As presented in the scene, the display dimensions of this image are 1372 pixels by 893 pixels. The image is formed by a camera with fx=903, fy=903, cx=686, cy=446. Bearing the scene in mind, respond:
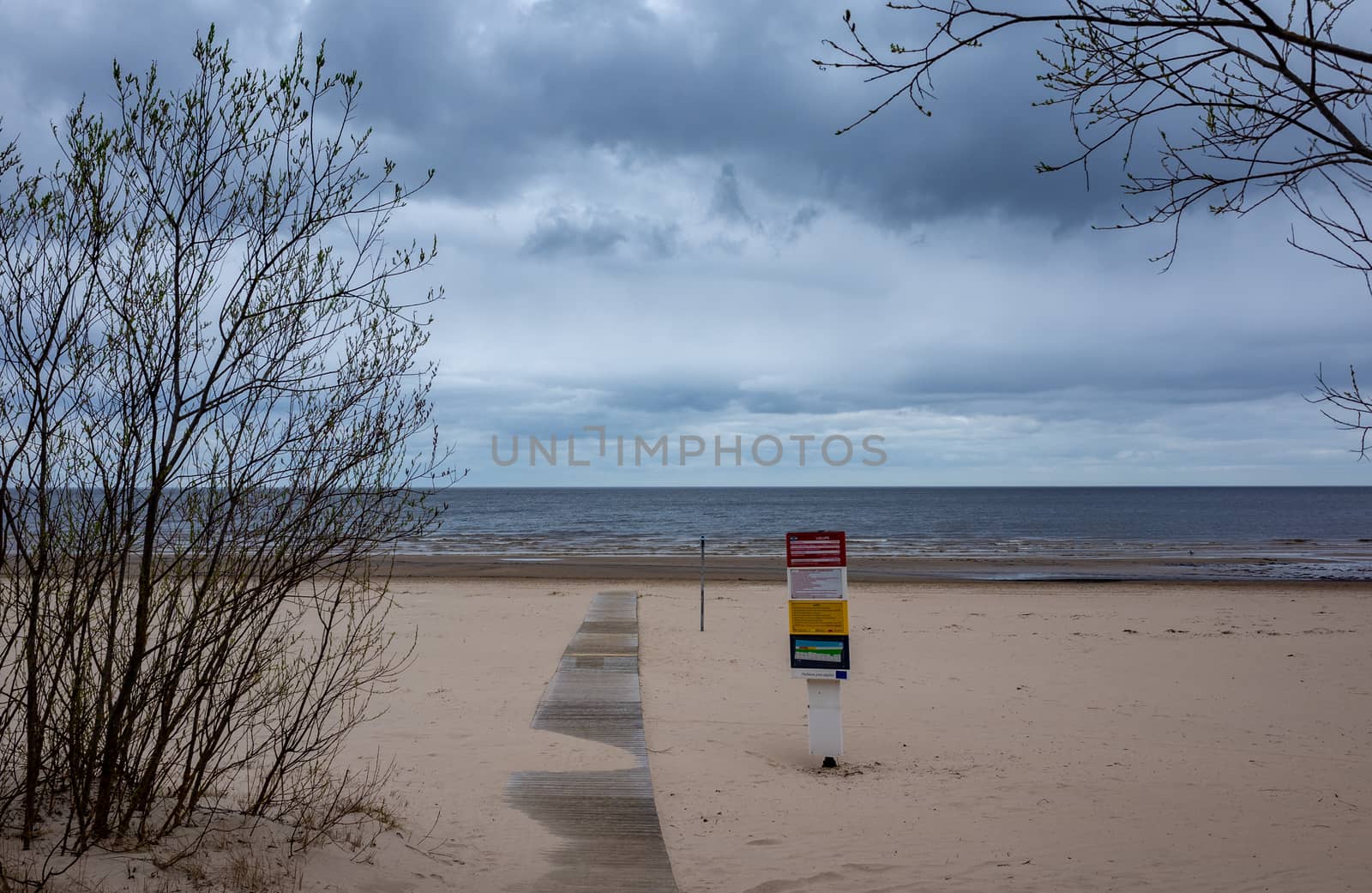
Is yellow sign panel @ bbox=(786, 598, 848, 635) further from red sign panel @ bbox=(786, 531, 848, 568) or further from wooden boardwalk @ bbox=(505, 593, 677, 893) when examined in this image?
wooden boardwalk @ bbox=(505, 593, 677, 893)

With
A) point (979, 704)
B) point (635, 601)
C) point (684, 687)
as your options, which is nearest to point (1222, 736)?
point (979, 704)

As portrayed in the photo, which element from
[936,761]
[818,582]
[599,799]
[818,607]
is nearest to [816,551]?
[818,582]

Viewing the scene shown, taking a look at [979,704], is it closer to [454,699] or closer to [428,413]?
[454,699]

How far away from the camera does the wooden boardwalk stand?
15.5ft

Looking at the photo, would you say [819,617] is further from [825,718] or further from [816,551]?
[825,718]

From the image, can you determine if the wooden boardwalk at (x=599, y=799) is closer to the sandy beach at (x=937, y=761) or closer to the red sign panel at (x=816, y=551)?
the sandy beach at (x=937, y=761)

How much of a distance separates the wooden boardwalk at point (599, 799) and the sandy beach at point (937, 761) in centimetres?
18

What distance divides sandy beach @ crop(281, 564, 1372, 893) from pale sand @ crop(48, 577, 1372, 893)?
0.03 meters

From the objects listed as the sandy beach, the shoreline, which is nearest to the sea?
the shoreline

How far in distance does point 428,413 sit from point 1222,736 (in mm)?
8307

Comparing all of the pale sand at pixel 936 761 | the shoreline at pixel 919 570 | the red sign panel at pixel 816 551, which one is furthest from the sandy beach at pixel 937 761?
the shoreline at pixel 919 570

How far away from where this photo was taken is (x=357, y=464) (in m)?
4.61

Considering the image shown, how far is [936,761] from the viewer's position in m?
7.85

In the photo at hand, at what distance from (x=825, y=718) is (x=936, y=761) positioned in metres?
1.15
